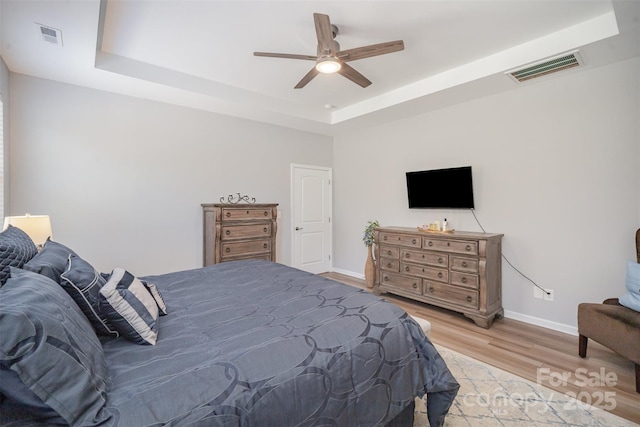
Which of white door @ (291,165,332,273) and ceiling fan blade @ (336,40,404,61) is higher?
ceiling fan blade @ (336,40,404,61)

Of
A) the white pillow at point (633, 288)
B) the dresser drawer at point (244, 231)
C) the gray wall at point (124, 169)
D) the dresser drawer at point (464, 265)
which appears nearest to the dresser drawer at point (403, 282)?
the dresser drawer at point (464, 265)

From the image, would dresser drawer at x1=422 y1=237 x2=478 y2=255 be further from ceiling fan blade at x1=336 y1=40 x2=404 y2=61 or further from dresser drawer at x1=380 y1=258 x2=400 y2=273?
ceiling fan blade at x1=336 y1=40 x2=404 y2=61

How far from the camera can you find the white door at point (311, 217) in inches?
204

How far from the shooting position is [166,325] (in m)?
1.51

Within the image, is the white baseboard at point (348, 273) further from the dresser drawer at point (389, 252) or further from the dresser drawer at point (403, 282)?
the dresser drawer at point (389, 252)

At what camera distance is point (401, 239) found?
402 centimetres

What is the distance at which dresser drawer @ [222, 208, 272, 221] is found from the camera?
12.5 feet

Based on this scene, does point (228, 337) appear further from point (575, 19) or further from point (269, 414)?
point (575, 19)

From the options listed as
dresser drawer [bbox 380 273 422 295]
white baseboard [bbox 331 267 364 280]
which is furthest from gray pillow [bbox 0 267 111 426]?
white baseboard [bbox 331 267 364 280]

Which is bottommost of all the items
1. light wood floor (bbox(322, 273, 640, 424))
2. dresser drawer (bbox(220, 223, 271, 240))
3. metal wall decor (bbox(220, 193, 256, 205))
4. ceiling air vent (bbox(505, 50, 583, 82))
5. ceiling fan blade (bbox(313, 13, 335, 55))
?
light wood floor (bbox(322, 273, 640, 424))

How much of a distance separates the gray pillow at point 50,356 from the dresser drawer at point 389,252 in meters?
3.57

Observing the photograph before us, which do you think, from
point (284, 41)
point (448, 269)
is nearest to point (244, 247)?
point (284, 41)

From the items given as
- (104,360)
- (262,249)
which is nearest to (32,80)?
(262,249)

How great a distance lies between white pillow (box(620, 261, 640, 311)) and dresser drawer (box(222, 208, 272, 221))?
3715 millimetres
